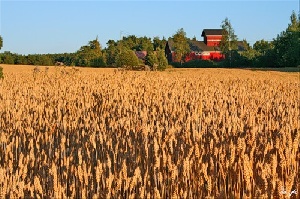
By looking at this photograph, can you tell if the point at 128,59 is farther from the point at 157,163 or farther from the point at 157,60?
the point at 157,163

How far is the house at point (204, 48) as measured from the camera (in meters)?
79.6

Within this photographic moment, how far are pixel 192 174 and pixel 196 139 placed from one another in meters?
0.95

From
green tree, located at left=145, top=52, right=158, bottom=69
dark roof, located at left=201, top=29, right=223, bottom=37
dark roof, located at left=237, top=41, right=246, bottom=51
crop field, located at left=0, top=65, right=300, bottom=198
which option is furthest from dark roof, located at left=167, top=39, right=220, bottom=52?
crop field, located at left=0, top=65, right=300, bottom=198

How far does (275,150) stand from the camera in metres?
4.41

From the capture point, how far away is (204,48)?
82.9 metres

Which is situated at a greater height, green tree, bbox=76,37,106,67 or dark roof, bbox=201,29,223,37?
dark roof, bbox=201,29,223,37

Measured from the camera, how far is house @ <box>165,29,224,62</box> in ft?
261

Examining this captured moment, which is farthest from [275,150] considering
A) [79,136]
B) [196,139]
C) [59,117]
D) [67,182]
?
[59,117]

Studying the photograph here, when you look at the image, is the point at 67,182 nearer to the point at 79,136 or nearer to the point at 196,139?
the point at 196,139

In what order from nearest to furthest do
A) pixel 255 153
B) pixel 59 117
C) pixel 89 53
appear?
pixel 255 153 → pixel 59 117 → pixel 89 53

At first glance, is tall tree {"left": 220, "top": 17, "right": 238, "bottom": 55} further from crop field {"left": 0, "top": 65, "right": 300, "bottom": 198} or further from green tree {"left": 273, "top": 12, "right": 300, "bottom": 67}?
crop field {"left": 0, "top": 65, "right": 300, "bottom": 198}

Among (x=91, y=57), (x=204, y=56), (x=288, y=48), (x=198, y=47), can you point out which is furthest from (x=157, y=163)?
(x=198, y=47)

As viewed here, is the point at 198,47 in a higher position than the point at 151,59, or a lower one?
higher

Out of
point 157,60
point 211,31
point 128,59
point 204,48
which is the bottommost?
point 157,60
